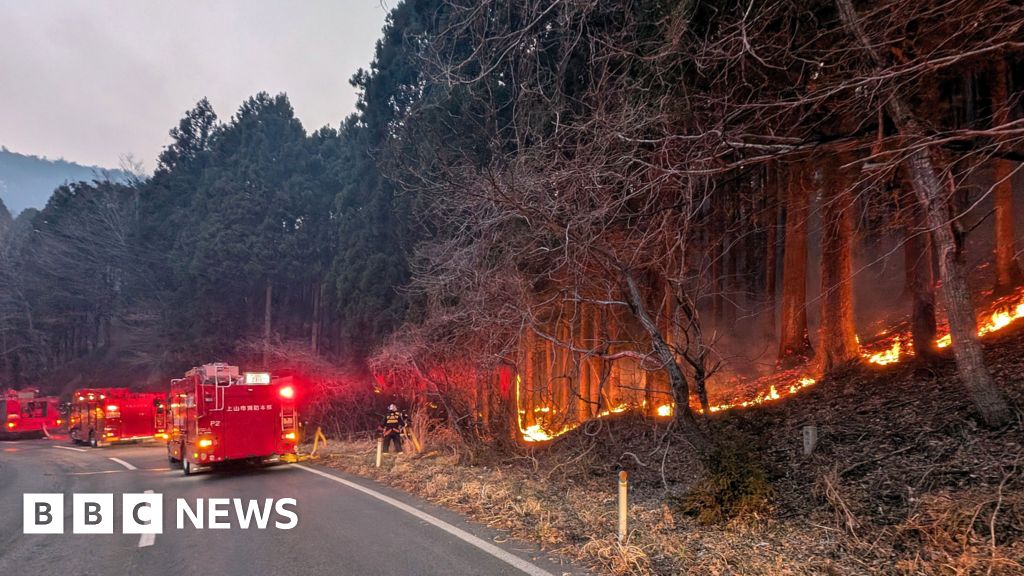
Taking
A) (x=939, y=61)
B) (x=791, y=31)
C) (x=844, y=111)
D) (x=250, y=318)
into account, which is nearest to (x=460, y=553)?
(x=939, y=61)

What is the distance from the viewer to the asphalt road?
20.7 ft

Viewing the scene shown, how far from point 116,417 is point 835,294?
2662cm

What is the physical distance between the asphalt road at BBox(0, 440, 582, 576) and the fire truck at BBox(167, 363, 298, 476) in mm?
2080

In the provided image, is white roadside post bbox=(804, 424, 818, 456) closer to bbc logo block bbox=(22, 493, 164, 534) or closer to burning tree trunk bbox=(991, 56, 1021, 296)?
burning tree trunk bbox=(991, 56, 1021, 296)

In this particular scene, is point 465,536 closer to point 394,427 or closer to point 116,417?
point 394,427

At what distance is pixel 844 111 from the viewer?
26.1ft

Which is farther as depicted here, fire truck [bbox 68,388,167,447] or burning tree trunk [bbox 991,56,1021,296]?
fire truck [bbox 68,388,167,447]

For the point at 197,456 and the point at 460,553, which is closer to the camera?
the point at 460,553

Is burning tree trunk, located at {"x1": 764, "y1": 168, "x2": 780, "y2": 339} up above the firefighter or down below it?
above

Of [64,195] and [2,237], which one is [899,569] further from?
[2,237]

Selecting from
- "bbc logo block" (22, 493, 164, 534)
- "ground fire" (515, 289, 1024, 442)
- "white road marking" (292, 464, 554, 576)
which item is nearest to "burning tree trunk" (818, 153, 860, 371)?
"ground fire" (515, 289, 1024, 442)

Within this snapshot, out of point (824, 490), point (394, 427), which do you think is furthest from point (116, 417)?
point (824, 490)

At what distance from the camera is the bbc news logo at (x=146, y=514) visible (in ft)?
27.7

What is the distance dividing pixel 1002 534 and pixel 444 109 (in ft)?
43.6
